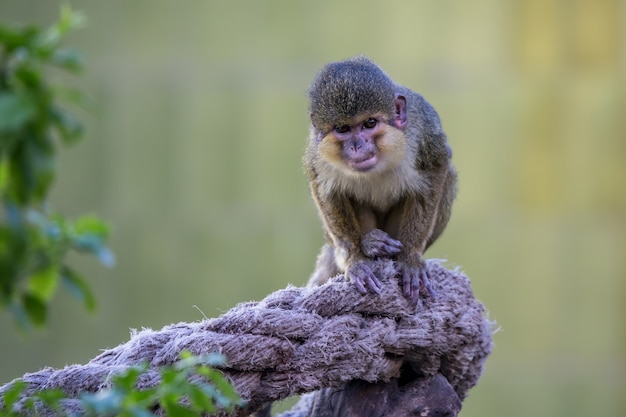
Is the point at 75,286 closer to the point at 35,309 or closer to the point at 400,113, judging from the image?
the point at 35,309

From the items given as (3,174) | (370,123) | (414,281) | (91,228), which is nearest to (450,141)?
(370,123)

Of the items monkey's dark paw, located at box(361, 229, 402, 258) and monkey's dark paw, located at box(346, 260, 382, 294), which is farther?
monkey's dark paw, located at box(361, 229, 402, 258)

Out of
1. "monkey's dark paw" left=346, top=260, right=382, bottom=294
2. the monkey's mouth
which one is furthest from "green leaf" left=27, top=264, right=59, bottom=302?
the monkey's mouth

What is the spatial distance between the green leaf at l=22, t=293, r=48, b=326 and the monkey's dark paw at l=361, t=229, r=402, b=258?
2.72 m

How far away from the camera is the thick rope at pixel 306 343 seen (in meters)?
3.09

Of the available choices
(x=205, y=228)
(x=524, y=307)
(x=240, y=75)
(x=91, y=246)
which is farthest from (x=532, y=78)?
(x=91, y=246)

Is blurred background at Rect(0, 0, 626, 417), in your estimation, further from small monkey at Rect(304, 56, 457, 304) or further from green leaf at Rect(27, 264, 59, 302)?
green leaf at Rect(27, 264, 59, 302)

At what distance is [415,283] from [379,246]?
1.82 feet

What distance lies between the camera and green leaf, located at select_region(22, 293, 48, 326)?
1.74 meters

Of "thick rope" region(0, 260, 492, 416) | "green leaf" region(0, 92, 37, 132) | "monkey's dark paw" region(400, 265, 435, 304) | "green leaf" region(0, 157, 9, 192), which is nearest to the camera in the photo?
"green leaf" region(0, 92, 37, 132)

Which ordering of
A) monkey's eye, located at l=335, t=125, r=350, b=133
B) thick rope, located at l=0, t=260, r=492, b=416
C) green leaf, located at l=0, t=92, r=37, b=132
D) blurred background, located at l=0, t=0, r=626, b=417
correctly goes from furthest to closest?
blurred background, located at l=0, t=0, r=626, b=417 → monkey's eye, located at l=335, t=125, r=350, b=133 → thick rope, located at l=0, t=260, r=492, b=416 → green leaf, located at l=0, t=92, r=37, b=132

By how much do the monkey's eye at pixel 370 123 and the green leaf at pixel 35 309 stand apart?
300cm

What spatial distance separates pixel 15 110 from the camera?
4.87 feet

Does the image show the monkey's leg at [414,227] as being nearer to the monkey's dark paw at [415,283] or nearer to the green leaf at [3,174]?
the monkey's dark paw at [415,283]
